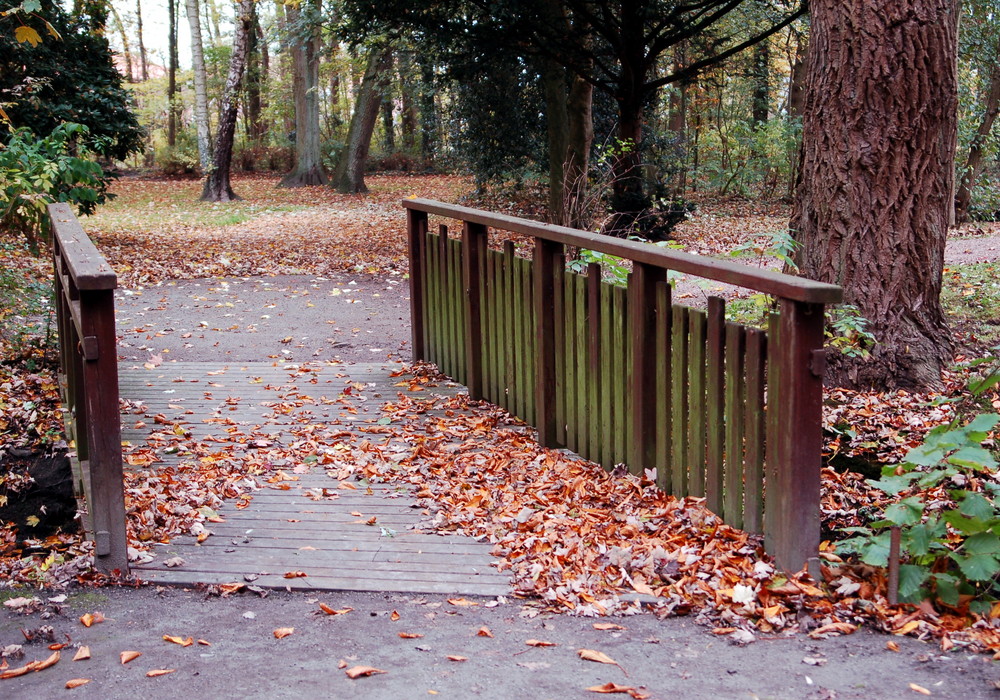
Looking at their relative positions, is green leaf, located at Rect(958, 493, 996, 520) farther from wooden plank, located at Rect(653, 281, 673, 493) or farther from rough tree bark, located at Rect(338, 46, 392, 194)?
rough tree bark, located at Rect(338, 46, 392, 194)

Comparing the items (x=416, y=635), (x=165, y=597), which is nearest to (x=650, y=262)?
(x=416, y=635)

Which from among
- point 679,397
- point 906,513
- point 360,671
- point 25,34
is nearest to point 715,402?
point 679,397

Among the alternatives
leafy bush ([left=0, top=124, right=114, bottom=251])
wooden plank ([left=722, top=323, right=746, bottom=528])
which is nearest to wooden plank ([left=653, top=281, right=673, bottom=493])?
wooden plank ([left=722, top=323, right=746, bottom=528])

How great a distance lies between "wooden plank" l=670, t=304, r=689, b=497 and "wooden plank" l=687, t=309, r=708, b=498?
30 millimetres

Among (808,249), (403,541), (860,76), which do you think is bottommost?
(403,541)

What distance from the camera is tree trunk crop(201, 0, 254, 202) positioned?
19875 millimetres

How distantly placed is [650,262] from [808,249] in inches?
95.2

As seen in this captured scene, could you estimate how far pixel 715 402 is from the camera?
13.6 feet

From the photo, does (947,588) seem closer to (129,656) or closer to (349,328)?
(129,656)

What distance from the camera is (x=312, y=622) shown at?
11.6ft

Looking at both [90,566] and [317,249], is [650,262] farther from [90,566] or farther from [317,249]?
[317,249]

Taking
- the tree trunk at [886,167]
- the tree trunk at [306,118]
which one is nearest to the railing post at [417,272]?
the tree trunk at [886,167]

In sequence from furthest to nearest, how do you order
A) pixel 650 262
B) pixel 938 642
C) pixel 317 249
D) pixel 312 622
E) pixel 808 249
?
pixel 317 249 → pixel 808 249 → pixel 650 262 → pixel 312 622 → pixel 938 642

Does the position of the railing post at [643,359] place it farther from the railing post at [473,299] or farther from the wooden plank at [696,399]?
the railing post at [473,299]
